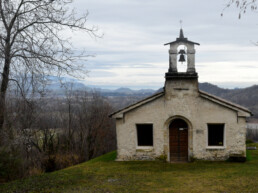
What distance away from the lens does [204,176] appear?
15.1m

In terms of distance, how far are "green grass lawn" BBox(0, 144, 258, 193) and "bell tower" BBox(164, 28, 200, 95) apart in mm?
4665

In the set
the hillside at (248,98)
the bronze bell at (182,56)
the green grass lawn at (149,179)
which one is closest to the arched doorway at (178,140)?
the green grass lawn at (149,179)

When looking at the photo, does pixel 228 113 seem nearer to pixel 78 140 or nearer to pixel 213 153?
pixel 213 153

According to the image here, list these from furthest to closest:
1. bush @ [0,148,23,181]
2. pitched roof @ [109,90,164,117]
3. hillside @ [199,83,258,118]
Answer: hillside @ [199,83,258,118], pitched roof @ [109,90,164,117], bush @ [0,148,23,181]

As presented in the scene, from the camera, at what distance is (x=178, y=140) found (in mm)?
18797

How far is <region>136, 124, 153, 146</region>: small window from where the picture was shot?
747 inches

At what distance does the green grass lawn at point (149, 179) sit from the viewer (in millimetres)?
13227

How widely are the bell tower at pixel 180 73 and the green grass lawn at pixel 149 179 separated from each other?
466 centimetres

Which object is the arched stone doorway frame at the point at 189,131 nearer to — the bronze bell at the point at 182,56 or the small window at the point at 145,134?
the small window at the point at 145,134

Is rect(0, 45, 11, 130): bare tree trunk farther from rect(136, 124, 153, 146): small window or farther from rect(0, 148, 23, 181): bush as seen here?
rect(136, 124, 153, 146): small window

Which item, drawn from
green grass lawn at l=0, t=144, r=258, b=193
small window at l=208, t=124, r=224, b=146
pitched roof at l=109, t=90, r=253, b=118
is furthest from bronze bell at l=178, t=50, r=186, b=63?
green grass lawn at l=0, t=144, r=258, b=193

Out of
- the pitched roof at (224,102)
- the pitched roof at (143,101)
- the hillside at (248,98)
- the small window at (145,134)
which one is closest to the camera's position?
the pitched roof at (224,102)

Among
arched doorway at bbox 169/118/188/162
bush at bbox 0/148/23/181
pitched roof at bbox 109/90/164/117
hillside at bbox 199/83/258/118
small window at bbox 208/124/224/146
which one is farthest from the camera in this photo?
hillside at bbox 199/83/258/118

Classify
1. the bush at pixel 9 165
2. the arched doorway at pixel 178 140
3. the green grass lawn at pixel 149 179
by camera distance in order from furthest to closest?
the arched doorway at pixel 178 140, the bush at pixel 9 165, the green grass lawn at pixel 149 179
